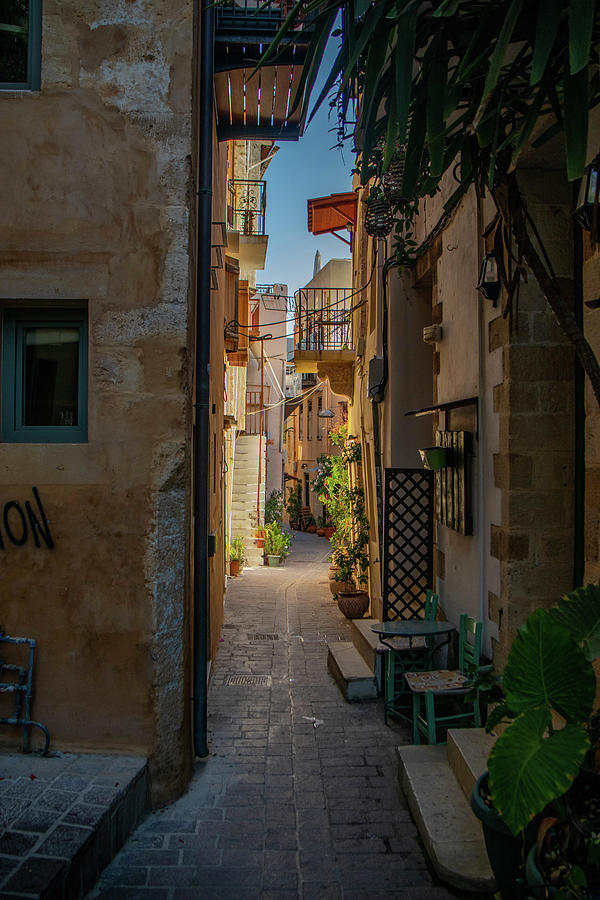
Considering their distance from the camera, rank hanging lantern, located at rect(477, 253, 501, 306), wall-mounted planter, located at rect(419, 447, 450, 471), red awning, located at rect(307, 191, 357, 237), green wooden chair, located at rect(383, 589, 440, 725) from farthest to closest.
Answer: red awning, located at rect(307, 191, 357, 237) → green wooden chair, located at rect(383, 589, 440, 725) → wall-mounted planter, located at rect(419, 447, 450, 471) → hanging lantern, located at rect(477, 253, 501, 306)

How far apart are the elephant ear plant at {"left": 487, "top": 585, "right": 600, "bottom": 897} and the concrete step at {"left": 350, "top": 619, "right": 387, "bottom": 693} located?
148 inches

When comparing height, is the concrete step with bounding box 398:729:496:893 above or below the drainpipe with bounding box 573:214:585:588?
below

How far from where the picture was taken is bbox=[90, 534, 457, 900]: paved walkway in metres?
3.59

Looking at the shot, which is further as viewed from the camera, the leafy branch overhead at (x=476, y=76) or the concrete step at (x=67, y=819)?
the concrete step at (x=67, y=819)

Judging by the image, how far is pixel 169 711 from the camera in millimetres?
4324

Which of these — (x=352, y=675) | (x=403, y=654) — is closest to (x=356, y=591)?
(x=352, y=675)

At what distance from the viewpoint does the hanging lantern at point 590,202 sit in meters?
3.15

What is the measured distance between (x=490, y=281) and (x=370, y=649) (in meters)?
3.81

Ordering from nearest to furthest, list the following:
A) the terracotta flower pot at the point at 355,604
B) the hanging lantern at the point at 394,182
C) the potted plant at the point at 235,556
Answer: the hanging lantern at the point at 394,182, the terracotta flower pot at the point at 355,604, the potted plant at the point at 235,556

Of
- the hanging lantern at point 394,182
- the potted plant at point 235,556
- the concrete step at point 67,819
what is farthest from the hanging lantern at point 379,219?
the potted plant at point 235,556

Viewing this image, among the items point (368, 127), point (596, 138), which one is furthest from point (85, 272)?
point (596, 138)

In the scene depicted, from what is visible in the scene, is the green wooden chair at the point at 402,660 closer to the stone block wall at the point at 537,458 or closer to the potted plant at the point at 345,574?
the stone block wall at the point at 537,458

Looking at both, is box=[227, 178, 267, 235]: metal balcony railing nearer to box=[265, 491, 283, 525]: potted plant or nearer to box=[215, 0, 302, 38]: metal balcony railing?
box=[215, 0, 302, 38]: metal balcony railing

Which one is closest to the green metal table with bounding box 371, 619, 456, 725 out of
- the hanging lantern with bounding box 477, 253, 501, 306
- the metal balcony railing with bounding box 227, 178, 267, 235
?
the hanging lantern with bounding box 477, 253, 501, 306
